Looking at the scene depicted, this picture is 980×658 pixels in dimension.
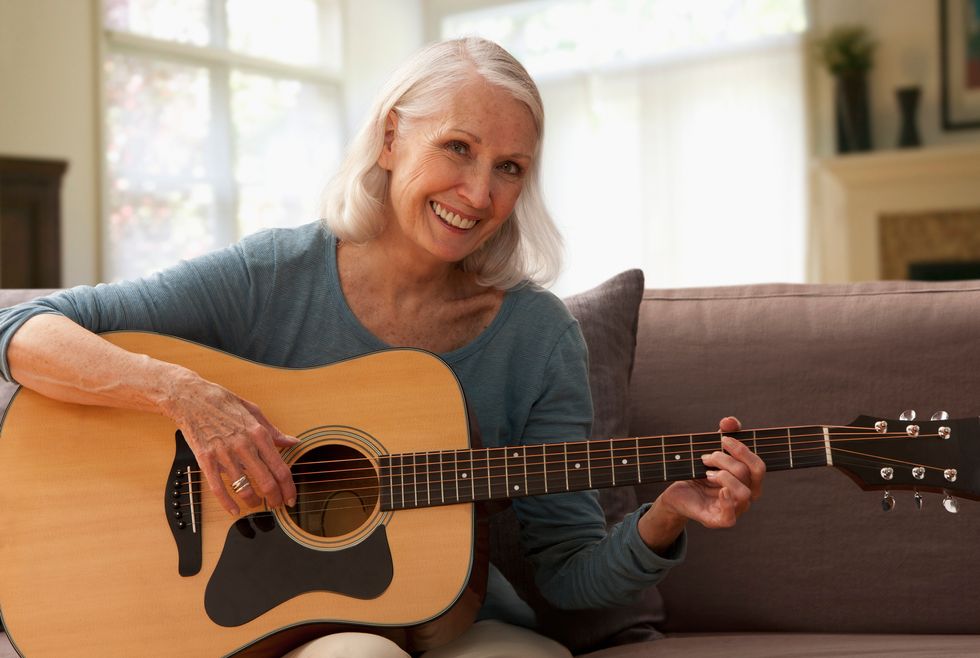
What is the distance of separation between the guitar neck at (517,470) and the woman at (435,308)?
9 centimetres

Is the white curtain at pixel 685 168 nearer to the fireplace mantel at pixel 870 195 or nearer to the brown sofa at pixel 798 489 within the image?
the fireplace mantel at pixel 870 195

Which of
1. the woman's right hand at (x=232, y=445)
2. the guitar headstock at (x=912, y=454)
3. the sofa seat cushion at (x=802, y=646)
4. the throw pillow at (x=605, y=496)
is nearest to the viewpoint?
the guitar headstock at (x=912, y=454)

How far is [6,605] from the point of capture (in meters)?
1.32

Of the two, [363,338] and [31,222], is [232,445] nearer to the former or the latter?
[363,338]

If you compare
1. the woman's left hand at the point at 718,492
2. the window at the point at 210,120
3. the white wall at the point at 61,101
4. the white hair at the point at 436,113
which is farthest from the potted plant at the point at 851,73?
the woman's left hand at the point at 718,492

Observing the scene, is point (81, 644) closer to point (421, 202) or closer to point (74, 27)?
point (421, 202)

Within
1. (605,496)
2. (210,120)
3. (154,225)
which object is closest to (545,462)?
(605,496)

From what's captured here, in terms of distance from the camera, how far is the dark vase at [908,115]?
5.63 m

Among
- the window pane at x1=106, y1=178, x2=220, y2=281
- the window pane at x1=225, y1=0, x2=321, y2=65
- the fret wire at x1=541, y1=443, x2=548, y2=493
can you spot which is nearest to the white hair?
Answer: the fret wire at x1=541, y1=443, x2=548, y2=493

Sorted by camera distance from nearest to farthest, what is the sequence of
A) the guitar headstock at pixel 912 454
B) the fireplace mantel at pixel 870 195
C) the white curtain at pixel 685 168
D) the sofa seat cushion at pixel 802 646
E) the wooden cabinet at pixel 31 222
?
1. the guitar headstock at pixel 912 454
2. the sofa seat cushion at pixel 802 646
3. the wooden cabinet at pixel 31 222
4. the fireplace mantel at pixel 870 195
5. the white curtain at pixel 685 168

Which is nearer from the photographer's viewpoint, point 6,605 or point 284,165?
point 6,605

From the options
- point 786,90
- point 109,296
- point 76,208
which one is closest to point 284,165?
point 76,208

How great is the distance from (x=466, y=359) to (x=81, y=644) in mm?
649

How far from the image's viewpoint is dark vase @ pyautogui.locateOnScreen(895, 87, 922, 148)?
5629mm
